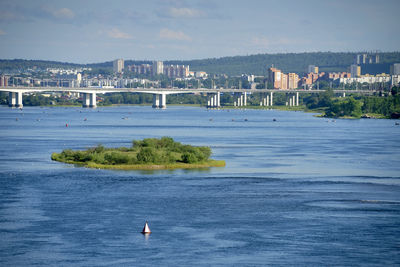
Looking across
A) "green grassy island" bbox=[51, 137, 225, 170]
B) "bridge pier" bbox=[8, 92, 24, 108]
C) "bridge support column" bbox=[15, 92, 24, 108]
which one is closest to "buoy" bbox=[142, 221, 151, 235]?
"green grassy island" bbox=[51, 137, 225, 170]

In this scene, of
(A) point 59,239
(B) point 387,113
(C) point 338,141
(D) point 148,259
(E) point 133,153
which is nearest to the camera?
(D) point 148,259

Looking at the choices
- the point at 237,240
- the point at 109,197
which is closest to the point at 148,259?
the point at 237,240

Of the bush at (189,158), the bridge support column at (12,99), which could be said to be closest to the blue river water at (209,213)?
the bush at (189,158)

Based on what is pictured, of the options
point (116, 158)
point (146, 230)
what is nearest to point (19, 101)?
point (116, 158)

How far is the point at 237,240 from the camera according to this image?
32344 millimetres

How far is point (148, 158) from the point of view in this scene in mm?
54438

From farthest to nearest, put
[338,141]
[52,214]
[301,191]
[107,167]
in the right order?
1. [338,141]
2. [107,167]
3. [301,191]
4. [52,214]

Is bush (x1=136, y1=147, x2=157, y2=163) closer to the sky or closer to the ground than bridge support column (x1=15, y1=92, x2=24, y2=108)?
closer to the ground

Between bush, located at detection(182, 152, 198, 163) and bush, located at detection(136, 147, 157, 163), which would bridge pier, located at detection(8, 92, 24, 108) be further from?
bush, located at detection(182, 152, 198, 163)

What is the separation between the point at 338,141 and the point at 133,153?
32.9m

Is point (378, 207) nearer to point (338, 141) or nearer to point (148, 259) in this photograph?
point (148, 259)

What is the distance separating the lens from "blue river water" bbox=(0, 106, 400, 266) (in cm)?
2997

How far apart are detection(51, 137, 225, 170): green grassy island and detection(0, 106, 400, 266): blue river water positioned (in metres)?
1.52

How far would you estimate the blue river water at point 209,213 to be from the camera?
98.3 feet
